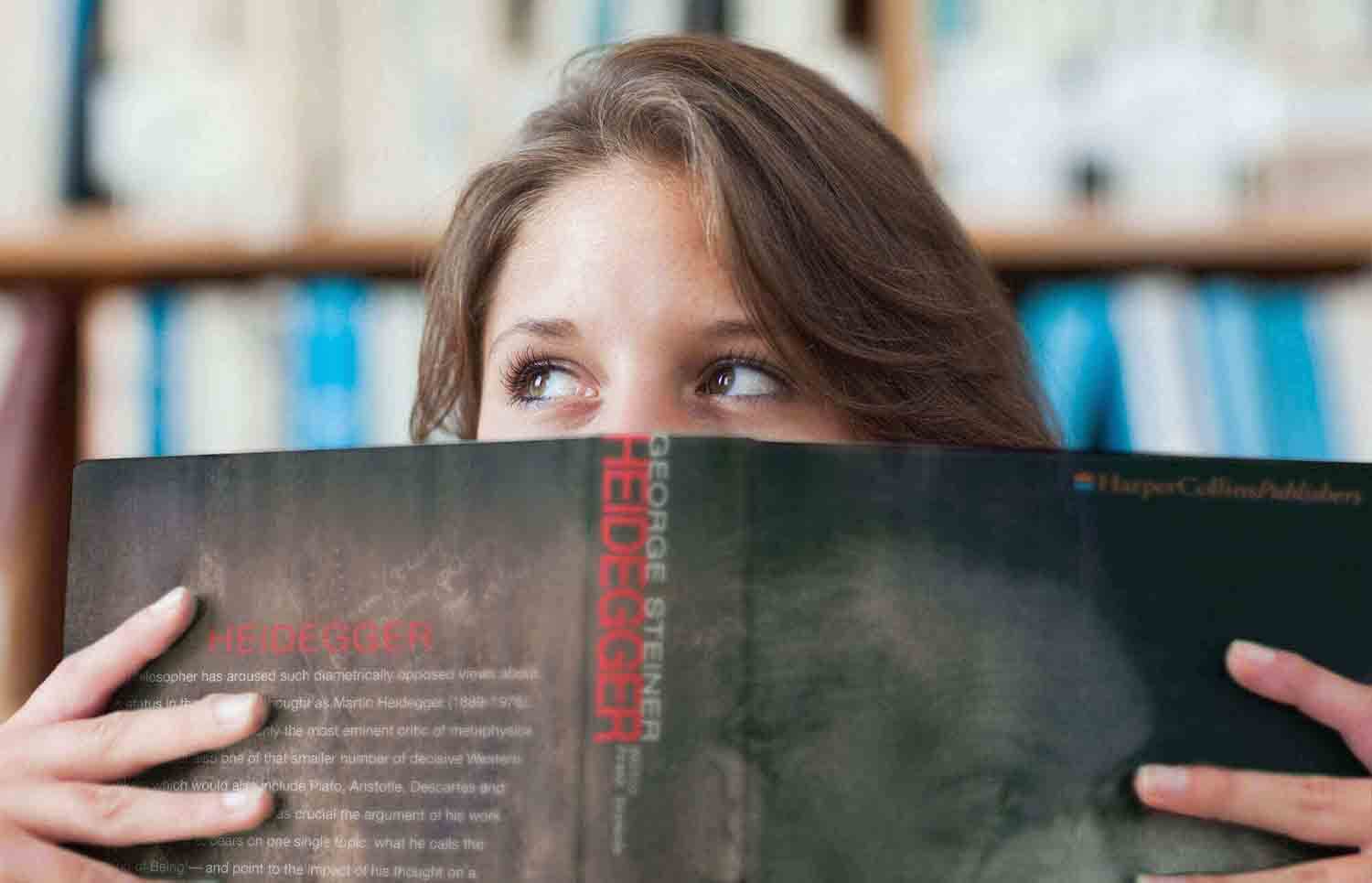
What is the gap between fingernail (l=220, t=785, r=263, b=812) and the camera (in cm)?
61

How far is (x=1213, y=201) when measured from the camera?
53.4 inches

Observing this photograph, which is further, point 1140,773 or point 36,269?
point 36,269

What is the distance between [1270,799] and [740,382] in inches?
15.0

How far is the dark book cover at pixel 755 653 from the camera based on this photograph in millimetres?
554

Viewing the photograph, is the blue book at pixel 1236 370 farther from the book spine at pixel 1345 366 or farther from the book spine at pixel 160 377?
the book spine at pixel 160 377

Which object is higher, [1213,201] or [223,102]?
[223,102]

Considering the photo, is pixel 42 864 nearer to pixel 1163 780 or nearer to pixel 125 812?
pixel 125 812

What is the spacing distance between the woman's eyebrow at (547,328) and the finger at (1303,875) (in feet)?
1.47

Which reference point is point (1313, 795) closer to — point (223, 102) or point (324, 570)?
point (324, 570)

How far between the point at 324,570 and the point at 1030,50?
1.00 meters

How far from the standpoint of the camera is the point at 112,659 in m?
0.64

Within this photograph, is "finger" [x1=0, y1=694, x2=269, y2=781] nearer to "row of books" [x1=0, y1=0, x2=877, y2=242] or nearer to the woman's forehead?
the woman's forehead

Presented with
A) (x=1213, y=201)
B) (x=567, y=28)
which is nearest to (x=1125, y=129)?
(x=1213, y=201)

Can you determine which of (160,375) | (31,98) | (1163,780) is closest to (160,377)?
(160,375)
